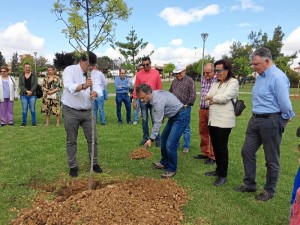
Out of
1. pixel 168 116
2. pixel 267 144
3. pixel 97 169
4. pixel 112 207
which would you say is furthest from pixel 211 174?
pixel 112 207

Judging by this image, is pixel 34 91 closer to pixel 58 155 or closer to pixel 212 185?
pixel 58 155

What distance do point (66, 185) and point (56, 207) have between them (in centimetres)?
93

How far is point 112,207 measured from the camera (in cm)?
395

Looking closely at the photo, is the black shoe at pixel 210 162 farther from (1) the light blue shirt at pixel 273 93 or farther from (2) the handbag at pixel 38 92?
(2) the handbag at pixel 38 92

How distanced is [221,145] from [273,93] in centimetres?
136

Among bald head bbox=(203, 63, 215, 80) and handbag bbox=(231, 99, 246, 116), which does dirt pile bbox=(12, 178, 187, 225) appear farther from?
bald head bbox=(203, 63, 215, 80)

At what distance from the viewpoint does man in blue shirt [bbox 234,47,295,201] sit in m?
4.19

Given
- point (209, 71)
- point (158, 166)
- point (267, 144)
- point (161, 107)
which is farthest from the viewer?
point (209, 71)

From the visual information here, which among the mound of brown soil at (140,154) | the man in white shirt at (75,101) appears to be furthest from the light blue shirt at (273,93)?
the mound of brown soil at (140,154)

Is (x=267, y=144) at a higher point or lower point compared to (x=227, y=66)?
lower

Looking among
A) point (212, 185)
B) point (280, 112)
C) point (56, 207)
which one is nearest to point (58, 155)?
point (56, 207)

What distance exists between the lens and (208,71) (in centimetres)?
618

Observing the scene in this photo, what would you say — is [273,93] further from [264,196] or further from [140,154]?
[140,154]

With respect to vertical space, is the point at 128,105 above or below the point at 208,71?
below
